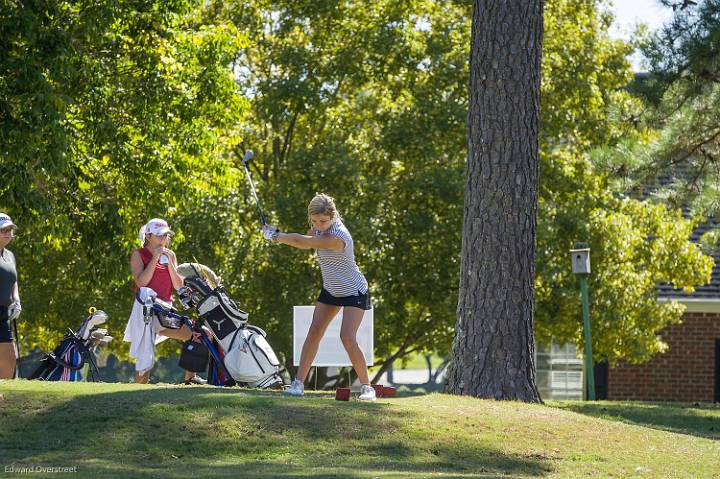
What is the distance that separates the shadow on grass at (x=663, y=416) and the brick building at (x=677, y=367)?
13.5 metres

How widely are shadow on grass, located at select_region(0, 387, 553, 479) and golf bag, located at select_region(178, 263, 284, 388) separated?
1.35m

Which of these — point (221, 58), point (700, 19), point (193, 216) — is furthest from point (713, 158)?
point (193, 216)

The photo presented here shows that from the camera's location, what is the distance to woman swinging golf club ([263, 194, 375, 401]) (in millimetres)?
9805

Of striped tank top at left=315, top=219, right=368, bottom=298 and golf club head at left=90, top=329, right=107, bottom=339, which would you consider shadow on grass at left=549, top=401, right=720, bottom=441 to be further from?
golf club head at left=90, top=329, right=107, bottom=339

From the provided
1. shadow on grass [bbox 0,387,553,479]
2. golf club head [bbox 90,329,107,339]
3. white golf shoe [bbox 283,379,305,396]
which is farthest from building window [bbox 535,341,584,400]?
shadow on grass [bbox 0,387,553,479]

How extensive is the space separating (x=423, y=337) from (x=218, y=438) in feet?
53.0

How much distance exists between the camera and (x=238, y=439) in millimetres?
8797

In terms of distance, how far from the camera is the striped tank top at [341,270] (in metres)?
9.88

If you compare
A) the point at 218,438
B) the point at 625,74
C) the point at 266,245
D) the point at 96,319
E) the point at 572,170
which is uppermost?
the point at 625,74

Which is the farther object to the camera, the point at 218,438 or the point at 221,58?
the point at 221,58

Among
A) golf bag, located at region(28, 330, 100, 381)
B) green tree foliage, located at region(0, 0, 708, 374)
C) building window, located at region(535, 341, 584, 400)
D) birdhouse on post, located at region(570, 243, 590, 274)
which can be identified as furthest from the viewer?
building window, located at region(535, 341, 584, 400)

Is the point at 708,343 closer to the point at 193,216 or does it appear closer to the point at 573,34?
the point at 573,34

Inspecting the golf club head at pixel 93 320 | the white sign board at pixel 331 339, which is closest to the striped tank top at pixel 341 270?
the golf club head at pixel 93 320

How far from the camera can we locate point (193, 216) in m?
22.5
